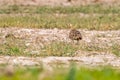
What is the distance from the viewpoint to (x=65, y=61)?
43.5 feet

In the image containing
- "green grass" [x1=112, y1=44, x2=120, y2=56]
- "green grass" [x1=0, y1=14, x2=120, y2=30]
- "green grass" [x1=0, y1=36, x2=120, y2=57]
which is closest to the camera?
"green grass" [x1=0, y1=36, x2=120, y2=57]

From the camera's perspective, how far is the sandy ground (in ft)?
44.0

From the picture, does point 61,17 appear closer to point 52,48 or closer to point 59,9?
point 59,9

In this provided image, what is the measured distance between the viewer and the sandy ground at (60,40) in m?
13.4

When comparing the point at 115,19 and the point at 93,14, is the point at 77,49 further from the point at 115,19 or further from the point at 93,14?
the point at 93,14

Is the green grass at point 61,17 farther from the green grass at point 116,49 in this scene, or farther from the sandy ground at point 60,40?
the green grass at point 116,49

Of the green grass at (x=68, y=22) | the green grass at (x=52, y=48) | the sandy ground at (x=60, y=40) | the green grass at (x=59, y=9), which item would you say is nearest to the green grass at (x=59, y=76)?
the sandy ground at (x=60, y=40)

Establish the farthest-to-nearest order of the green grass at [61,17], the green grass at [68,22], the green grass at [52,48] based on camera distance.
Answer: the green grass at [61,17] → the green grass at [68,22] → the green grass at [52,48]

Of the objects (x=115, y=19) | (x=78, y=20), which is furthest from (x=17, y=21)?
(x=115, y=19)

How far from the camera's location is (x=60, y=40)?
17.6 m

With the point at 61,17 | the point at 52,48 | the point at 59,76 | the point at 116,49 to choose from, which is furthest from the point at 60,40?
the point at 59,76

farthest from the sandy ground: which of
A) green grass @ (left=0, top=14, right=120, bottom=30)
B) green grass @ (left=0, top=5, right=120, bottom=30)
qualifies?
green grass @ (left=0, top=5, right=120, bottom=30)

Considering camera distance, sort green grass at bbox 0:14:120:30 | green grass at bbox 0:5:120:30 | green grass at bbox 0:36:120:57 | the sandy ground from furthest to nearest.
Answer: green grass at bbox 0:5:120:30, green grass at bbox 0:14:120:30, green grass at bbox 0:36:120:57, the sandy ground

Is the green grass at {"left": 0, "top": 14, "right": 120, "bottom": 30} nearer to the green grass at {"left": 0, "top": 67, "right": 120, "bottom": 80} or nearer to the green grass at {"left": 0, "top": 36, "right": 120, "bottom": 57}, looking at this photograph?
the green grass at {"left": 0, "top": 36, "right": 120, "bottom": 57}
